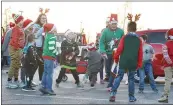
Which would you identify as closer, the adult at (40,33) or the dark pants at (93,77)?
the adult at (40,33)

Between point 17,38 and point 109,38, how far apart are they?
264 centimetres

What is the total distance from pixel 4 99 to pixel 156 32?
21.6 feet

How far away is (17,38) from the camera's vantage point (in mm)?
10383

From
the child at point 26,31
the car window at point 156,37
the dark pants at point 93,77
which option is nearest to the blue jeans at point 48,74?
the child at point 26,31

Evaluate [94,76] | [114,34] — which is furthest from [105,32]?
[94,76]

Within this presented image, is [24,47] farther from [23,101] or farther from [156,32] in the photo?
[156,32]

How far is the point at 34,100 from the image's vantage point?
823 centimetres

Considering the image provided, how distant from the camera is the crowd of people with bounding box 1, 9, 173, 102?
8578 millimetres

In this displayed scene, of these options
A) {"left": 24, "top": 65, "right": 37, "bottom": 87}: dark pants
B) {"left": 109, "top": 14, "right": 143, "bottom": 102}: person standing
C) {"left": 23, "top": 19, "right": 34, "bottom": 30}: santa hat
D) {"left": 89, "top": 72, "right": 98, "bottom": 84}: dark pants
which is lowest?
{"left": 89, "top": 72, "right": 98, "bottom": 84}: dark pants

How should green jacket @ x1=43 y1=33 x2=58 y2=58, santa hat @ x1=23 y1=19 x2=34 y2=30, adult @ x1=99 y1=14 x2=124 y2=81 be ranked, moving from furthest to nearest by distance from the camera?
adult @ x1=99 y1=14 x2=124 y2=81 < santa hat @ x1=23 y1=19 x2=34 y2=30 < green jacket @ x1=43 y1=33 x2=58 y2=58

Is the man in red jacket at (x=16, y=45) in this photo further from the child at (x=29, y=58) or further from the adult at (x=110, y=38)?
the adult at (x=110, y=38)

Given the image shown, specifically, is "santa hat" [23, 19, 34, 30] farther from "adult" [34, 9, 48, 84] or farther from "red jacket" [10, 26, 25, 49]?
"red jacket" [10, 26, 25, 49]

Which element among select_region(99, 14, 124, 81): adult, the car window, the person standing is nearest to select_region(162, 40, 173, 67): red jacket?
the person standing

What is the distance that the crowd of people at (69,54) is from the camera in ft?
28.1
